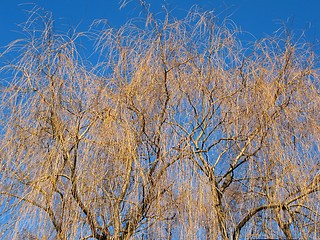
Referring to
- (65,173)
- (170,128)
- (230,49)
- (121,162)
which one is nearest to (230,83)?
(230,49)

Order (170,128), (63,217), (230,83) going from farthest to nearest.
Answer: (230,83) < (170,128) < (63,217)

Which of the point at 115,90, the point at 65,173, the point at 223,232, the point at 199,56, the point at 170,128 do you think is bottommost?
the point at 223,232

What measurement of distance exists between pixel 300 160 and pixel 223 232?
62 centimetres

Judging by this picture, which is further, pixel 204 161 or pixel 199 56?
pixel 199 56

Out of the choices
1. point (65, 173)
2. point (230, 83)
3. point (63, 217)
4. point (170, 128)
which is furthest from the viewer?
point (230, 83)

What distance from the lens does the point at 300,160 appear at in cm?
318

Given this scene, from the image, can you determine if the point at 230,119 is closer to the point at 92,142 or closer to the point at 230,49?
the point at 230,49

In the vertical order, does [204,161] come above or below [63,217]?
above

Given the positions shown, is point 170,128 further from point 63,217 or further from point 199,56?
point 63,217

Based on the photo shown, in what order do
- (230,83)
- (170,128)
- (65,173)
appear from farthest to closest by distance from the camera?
(230,83) < (170,128) < (65,173)

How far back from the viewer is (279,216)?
3041mm

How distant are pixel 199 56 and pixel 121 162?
101 cm

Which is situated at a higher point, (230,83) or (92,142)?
(230,83)

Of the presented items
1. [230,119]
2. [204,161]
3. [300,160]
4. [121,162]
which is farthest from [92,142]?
[300,160]
